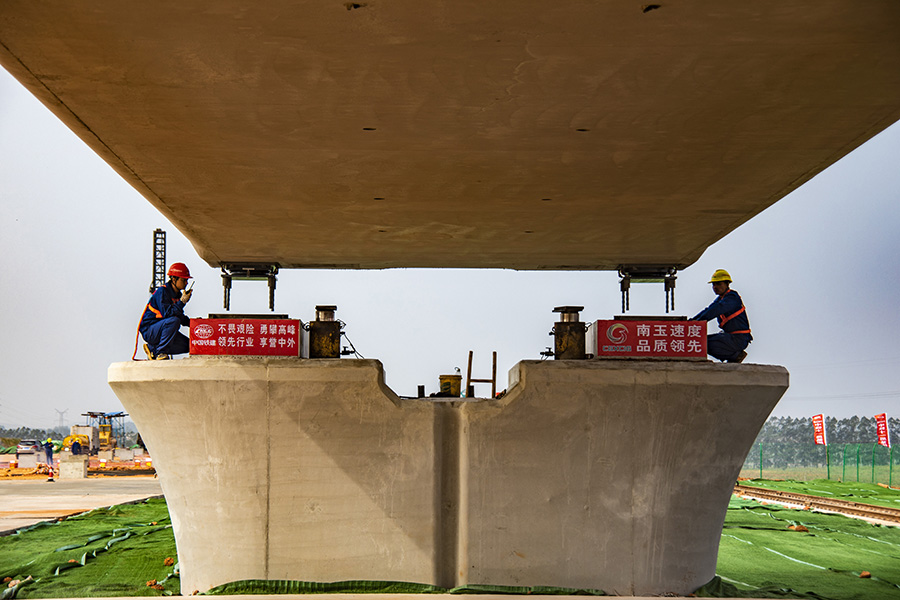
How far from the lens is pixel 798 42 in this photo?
6.16 m

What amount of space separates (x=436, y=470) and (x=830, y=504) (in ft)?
62.7

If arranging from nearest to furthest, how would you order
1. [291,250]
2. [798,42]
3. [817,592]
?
[798,42] < [817,592] < [291,250]

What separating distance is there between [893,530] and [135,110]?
785 inches

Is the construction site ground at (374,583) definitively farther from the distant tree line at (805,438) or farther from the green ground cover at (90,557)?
the distant tree line at (805,438)

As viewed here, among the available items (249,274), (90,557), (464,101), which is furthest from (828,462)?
(464,101)

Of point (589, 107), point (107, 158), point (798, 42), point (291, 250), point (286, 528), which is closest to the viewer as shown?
point (798, 42)

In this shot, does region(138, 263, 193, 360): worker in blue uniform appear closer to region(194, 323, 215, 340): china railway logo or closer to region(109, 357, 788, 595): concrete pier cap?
region(194, 323, 215, 340): china railway logo

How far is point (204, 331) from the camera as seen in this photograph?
35.6 feet

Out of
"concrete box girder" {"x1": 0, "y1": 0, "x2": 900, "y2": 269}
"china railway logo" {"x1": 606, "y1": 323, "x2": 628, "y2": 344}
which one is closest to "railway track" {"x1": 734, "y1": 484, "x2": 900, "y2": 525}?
"china railway logo" {"x1": 606, "y1": 323, "x2": 628, "y2": 344}

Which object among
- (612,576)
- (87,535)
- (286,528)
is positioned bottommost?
(87,535)

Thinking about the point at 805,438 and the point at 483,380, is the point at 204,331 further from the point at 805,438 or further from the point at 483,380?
the point at 805,438

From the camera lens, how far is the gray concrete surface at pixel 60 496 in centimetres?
2270

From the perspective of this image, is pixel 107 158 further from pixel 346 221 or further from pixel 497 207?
pixel 497 207

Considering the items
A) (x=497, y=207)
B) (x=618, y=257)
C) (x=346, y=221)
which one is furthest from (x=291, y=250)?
(x=618, y=257)
